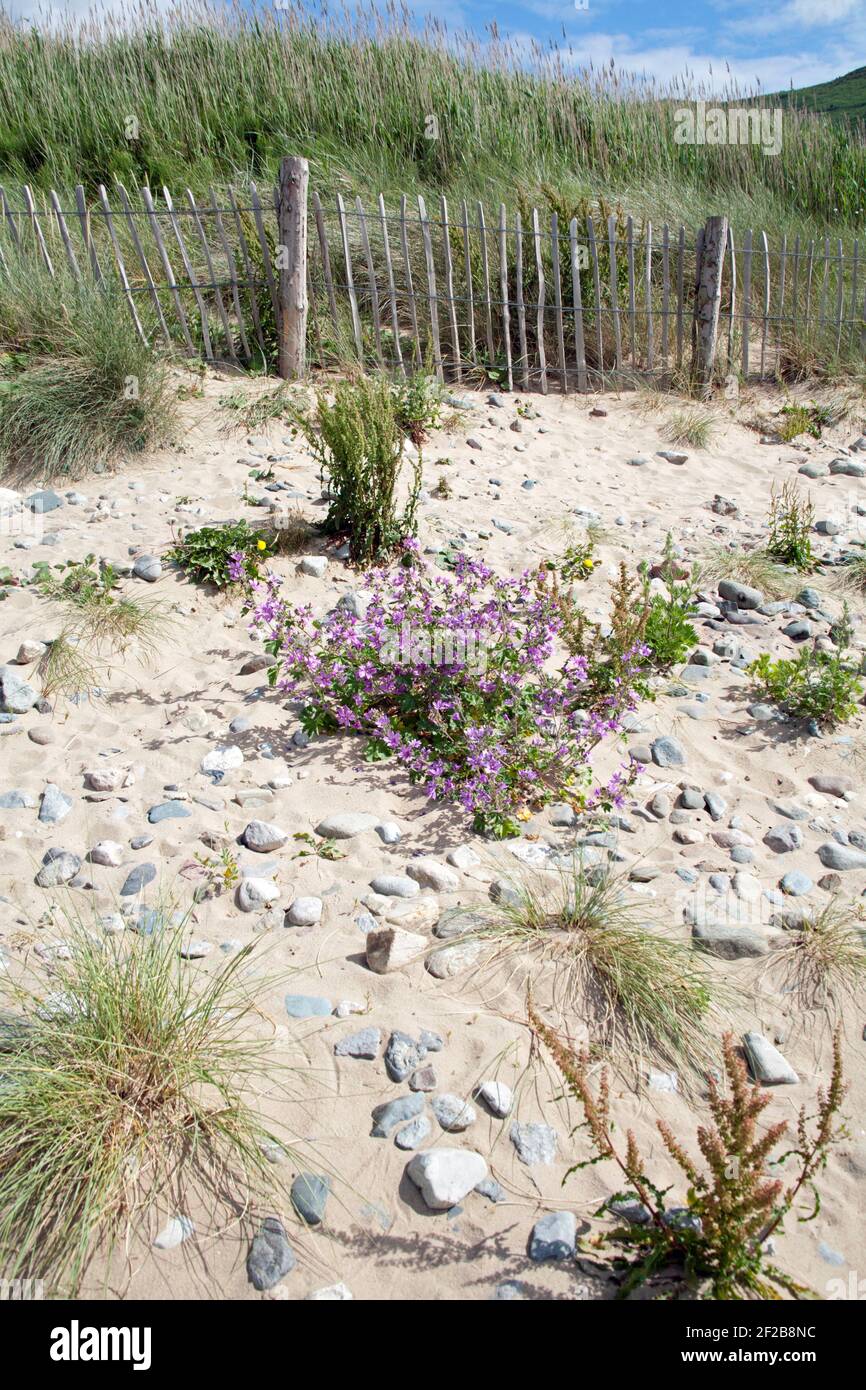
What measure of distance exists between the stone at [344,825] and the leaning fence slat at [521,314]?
17.7 ft

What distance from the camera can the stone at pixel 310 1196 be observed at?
218cm

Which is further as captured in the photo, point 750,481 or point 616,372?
point 616,372

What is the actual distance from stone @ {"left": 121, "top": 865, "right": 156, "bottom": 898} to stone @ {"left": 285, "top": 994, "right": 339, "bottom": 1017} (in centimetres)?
69

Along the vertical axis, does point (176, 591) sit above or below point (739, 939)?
above

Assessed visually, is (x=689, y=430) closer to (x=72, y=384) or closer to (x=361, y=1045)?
(x=72, y=384)

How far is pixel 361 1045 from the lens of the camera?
2588 millimetres

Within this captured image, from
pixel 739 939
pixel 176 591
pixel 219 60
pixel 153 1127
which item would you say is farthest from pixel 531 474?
pixel 219 60

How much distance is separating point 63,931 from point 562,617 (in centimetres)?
245

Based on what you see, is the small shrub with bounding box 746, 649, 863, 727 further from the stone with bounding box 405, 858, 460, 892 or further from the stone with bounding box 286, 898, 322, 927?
the stone with bounding box 286, 898, 322, 927

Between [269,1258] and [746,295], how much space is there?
314 inches

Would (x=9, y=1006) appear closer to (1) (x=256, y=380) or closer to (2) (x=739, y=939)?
(2) (x=739, y=939)

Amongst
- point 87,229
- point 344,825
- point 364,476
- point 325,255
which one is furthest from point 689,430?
point 344,825

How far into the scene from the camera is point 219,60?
1162 centimetres
